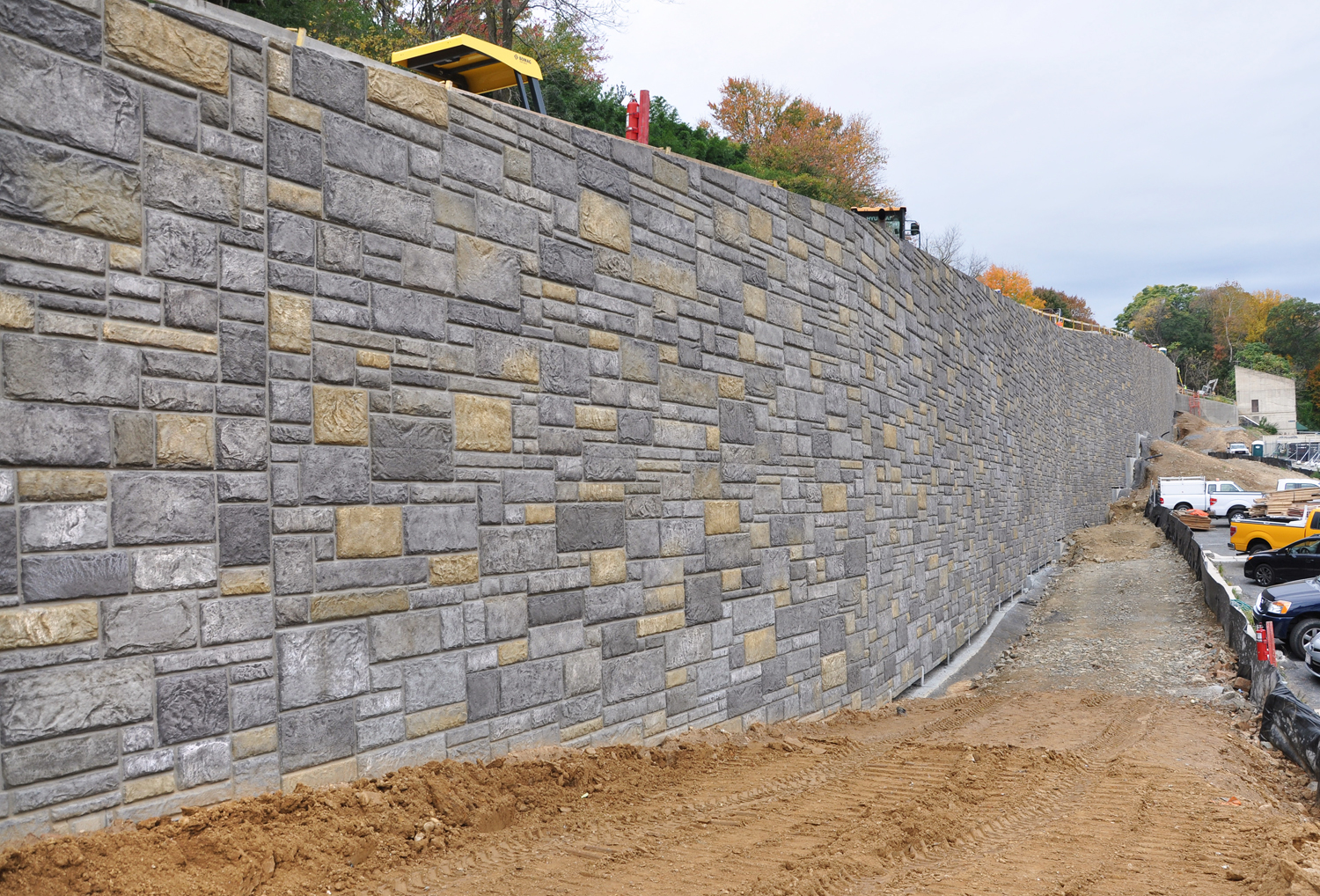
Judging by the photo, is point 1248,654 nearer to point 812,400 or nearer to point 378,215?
point 812,400

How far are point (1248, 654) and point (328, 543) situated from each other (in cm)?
1073

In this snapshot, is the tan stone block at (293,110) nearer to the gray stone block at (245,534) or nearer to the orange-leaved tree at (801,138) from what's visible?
the gray stone block at (245,534)

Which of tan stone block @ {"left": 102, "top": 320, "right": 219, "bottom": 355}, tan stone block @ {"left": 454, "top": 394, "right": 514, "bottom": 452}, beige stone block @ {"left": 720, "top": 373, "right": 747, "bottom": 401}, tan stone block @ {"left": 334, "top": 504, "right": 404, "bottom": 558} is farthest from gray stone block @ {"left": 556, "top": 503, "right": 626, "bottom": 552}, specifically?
tan stone block @ {"left": 102, "top": 320, "right": 219, "bottom": 355}

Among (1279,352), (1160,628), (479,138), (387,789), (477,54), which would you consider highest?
(1279,352)

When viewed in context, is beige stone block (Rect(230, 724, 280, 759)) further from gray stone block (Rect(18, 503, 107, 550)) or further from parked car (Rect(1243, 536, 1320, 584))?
parked car (Rect(1243, 536, 1320, 584))

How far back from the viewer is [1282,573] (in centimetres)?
1886

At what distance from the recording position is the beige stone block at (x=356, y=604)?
4699 mm

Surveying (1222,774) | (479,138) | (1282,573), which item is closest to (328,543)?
(479,138)

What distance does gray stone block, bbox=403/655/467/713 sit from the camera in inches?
201

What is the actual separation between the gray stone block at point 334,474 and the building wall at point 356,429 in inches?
0.7

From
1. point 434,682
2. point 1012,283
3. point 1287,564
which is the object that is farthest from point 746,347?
point 1012,283

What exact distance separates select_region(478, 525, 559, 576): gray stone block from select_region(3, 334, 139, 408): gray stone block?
216 centimetres

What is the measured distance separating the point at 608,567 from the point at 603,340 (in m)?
1.62

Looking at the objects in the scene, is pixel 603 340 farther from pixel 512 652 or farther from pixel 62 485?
pixel 62 485
